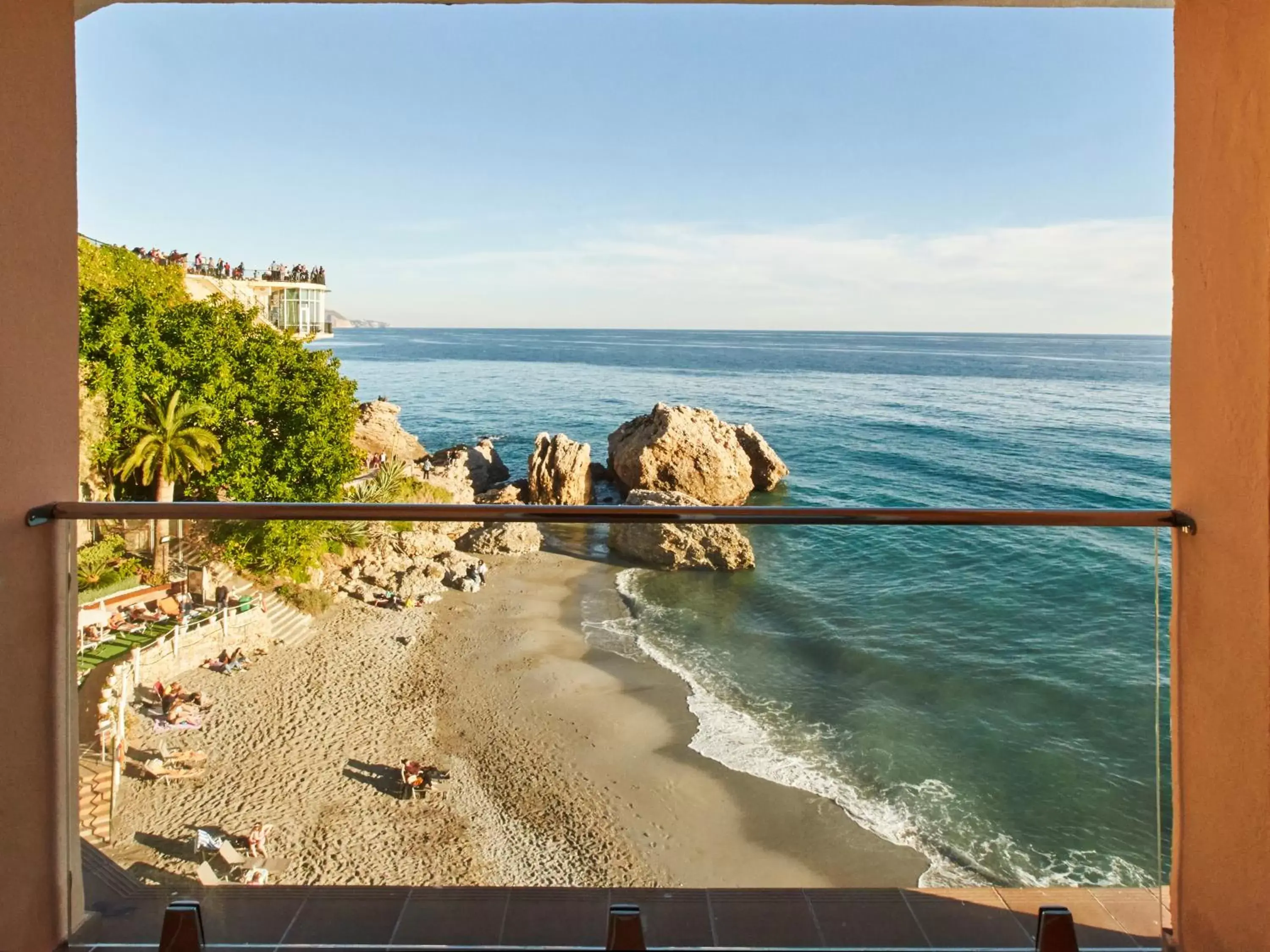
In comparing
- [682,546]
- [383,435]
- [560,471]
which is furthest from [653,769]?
[383,435]

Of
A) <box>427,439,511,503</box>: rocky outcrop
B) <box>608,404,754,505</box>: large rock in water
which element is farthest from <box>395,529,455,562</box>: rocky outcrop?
<box>427,439,511,503</box>: rocky outcrop

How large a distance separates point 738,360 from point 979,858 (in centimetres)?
5946

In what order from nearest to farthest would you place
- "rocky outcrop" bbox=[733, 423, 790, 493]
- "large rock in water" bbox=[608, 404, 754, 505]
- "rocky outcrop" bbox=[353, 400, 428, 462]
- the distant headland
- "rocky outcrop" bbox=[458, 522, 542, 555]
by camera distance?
"rocky outcrop" bbox=[458, 522, 542, 555], "large rock in water" bbox=[608, 404, 754, 505], "rocky outcrop" bbox=[733, 423, 790, 493], "rocky outcrop" bbox=[353, 400, 428, 462], the distant headland

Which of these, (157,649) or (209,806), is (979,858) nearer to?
(209,806)

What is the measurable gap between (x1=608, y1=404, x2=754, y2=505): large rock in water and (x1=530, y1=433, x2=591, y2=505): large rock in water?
1508 mm

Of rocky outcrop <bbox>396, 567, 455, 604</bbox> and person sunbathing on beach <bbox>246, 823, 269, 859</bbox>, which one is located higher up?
rocky outcrop <bbox>396, 567, 455, 604</bbox>

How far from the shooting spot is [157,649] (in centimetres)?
168

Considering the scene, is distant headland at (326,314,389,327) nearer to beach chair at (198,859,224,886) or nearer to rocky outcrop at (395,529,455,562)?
rocky outcrop at (395,529,455,562)

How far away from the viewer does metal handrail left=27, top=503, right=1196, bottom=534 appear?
1727 mm

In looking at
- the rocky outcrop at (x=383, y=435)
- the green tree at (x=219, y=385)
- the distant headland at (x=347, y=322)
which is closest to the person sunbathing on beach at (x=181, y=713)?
the green tree at (x=219, y=385)

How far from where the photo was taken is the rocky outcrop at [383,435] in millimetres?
35781

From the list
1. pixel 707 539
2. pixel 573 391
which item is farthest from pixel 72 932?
pixel 573 391

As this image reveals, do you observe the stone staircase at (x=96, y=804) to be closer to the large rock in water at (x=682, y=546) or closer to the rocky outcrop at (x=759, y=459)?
the large rock in water at (x=682, y=546)

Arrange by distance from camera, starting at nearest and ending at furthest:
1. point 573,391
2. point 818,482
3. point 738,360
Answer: point 818,482
point 573,391
point 738,360
